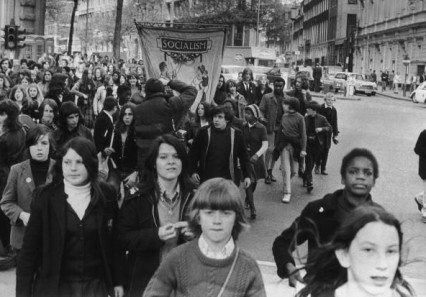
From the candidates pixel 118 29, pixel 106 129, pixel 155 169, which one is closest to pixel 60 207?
pixel 155 169

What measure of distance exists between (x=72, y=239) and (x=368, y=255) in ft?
6.54

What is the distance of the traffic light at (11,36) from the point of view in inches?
878

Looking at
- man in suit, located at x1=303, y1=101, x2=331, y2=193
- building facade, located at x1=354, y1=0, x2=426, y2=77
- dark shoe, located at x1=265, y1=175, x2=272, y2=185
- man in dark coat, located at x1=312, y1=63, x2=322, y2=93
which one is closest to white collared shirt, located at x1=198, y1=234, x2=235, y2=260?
man in suit, located at x1=303, y1=101, x2=331, y2=193

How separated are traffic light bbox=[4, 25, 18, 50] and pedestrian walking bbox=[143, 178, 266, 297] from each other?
1976 cm

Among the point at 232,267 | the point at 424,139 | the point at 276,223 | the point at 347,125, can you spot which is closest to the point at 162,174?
the point at 232,267

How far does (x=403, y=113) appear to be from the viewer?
116 feet

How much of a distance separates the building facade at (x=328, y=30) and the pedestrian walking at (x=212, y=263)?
80.5 metres

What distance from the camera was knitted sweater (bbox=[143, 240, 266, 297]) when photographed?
3.48 m

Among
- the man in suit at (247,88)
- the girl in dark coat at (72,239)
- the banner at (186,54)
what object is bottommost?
the girl in dark coat at (72,239)

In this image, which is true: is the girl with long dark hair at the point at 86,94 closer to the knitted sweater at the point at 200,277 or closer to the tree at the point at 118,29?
the knitted sweater at the point at 200,277

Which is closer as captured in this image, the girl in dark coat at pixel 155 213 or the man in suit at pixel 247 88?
the girl in dark coat at pixel 155 213

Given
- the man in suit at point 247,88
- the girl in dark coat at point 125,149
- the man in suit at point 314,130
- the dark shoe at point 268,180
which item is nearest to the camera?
the girl in dark coat at point 125,149

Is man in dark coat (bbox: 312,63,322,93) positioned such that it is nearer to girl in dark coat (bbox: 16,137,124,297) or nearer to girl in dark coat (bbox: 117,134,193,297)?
girl in dark coat (bbox: 117,134,193,297)

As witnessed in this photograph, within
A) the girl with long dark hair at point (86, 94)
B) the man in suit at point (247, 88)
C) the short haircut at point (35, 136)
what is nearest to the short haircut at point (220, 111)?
the short haircut at point (35, 136)
